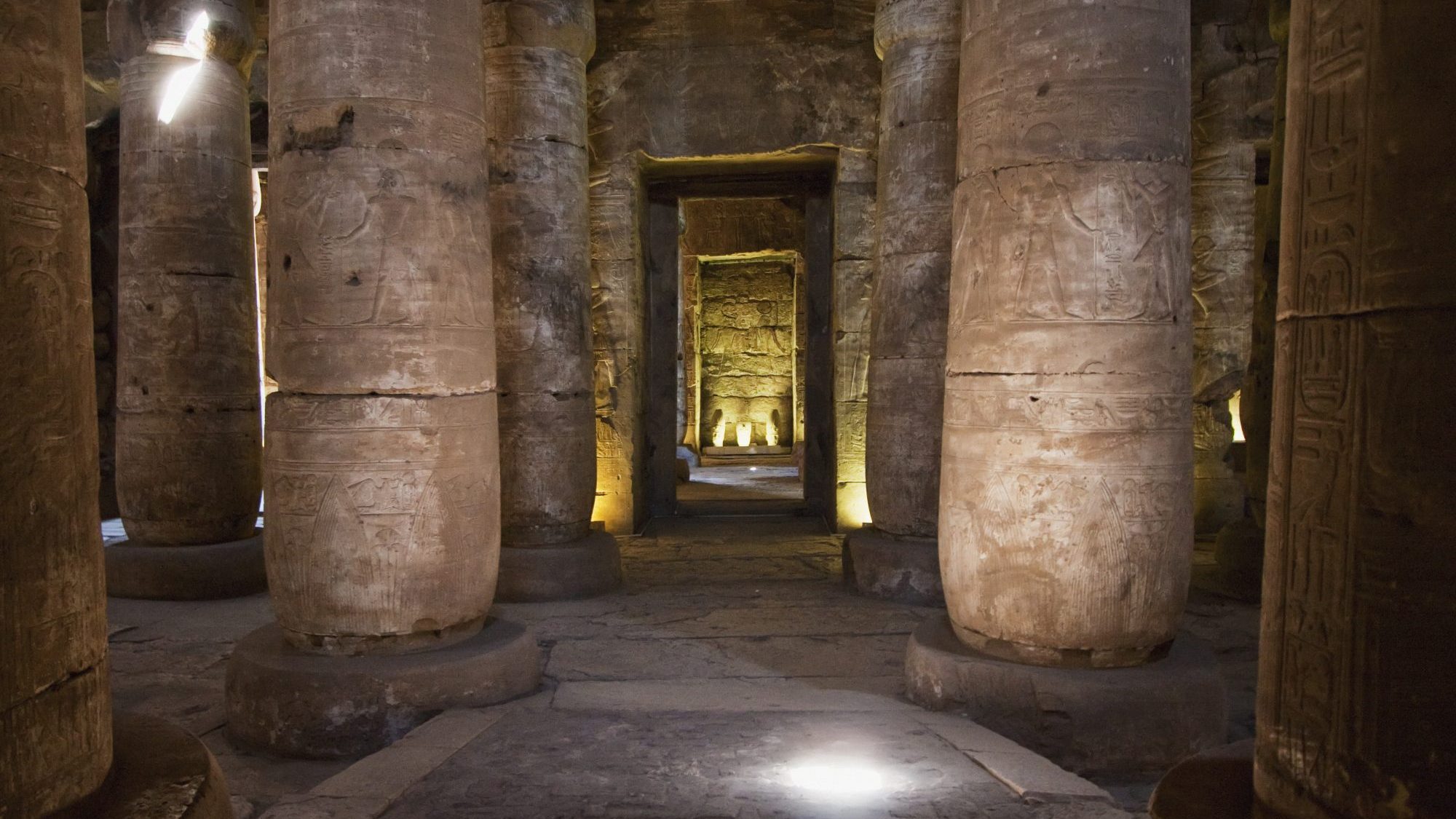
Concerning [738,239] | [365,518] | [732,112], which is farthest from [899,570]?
[738,239]

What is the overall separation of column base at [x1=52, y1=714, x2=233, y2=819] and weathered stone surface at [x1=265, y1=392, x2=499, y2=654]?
1.55m

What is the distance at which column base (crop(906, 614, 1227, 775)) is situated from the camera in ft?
12.9

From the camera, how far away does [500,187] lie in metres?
6.93

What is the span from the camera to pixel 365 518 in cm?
421

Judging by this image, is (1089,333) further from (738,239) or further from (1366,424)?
(738,239)

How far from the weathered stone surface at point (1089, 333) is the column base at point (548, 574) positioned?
3.46 metres

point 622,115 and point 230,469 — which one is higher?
point 622,115

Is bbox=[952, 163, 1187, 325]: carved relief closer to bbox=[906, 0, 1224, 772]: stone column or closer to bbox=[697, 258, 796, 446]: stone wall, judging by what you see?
bbox=[906, 0, 1224, 772]: stone column

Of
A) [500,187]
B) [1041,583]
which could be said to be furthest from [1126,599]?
[500,187]

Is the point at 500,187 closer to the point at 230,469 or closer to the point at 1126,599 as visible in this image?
the point at 230,469

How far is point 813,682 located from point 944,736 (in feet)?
3.71

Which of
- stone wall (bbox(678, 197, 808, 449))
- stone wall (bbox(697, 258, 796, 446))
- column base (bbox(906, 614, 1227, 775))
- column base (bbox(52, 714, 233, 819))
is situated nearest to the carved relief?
column base (bbox(906, 614, 1227, 775))

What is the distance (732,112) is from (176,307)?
16.7 ft

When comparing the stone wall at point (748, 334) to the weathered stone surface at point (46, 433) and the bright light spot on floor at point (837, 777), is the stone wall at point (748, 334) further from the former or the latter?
the weathered stone surface at point (46, 433)
